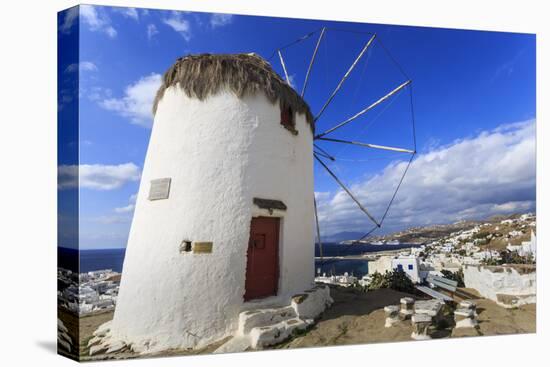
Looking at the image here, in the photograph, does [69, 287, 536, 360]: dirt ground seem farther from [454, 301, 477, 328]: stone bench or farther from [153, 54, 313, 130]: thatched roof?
[153, 54, 313, 130]: thatched roof

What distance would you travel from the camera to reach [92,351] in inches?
221

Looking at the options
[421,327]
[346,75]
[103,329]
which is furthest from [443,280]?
[103,329]

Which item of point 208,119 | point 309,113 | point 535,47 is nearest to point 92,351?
point 208,119

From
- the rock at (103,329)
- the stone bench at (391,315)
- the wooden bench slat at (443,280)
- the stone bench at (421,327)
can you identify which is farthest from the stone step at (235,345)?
the wooden bench slat at (443,280)

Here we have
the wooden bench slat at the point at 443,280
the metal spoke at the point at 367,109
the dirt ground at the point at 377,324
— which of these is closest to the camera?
the dirt ground at the point at 377,324

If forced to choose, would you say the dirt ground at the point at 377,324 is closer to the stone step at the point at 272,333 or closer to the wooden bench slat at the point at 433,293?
the stone step at the point at 272,333

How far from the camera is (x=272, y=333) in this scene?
237 inches

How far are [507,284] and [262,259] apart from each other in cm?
459

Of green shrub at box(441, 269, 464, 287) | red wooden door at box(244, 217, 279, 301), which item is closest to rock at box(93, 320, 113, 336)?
red wooden door at box(244, 217, 279, 301)

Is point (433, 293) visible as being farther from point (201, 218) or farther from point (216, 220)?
point (201, 218)

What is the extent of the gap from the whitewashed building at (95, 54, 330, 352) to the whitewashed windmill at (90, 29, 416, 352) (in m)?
0.02

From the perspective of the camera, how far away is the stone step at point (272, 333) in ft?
19.5

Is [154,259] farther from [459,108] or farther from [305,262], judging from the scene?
[459,108]

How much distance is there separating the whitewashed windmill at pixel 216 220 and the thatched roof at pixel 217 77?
2 cm
